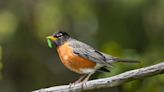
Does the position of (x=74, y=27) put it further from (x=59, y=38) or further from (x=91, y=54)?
(x=91, y=54)

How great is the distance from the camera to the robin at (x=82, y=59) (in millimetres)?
5789

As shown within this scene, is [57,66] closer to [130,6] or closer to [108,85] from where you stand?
[130,6]

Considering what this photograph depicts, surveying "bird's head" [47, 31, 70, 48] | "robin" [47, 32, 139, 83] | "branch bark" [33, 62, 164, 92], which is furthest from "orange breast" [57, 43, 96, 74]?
"branch bark" [33, 62, 164, 92]

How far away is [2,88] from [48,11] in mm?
1737

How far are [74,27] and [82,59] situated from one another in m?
2.73

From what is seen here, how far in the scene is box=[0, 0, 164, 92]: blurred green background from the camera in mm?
7414

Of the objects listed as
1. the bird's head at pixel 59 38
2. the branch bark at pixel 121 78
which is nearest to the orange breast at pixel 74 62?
the bird's head at pixel 59 38

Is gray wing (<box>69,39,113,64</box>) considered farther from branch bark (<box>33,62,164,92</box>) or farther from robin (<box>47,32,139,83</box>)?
branch bark (<box>33,62,164,92</box>)

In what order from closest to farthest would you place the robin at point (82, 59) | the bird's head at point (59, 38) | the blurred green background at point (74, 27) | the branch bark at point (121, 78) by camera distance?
the branch bark at point (121, 78) → the robin at point (82, 59) → the bird's head at point (59, 38) → the blurred green background at point (74, 27)

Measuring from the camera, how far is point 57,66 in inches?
358

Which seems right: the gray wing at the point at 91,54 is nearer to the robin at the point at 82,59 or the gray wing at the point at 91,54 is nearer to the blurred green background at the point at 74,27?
the robin at the point at 82,59

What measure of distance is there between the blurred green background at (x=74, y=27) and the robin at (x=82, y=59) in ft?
1.85

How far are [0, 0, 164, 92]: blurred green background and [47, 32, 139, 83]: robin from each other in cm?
57

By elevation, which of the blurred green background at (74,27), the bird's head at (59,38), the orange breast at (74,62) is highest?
the blurred green background at (74,27)
